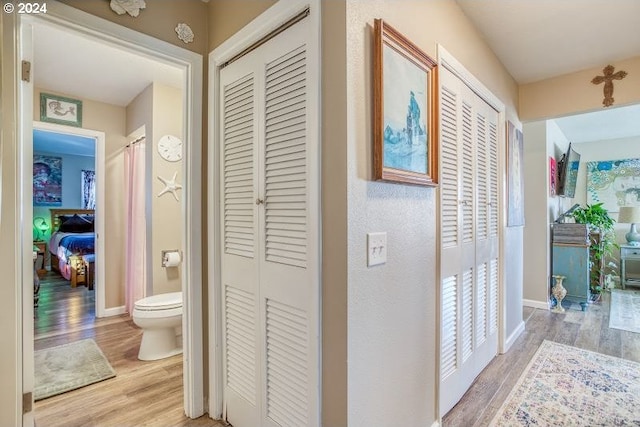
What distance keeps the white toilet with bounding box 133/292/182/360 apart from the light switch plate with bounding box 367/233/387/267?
1994 mm

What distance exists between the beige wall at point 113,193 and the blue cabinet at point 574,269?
5.51 m

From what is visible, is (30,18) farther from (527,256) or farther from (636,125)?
(636,125)

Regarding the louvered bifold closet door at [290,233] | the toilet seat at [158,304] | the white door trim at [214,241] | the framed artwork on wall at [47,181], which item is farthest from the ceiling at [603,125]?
the framed artwork on wall at [47,181]

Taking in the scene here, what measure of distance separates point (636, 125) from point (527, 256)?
100.0 inches

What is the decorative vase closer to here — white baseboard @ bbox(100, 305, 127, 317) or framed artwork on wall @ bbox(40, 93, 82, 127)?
white baseboard @ bbox(100, 305, 127, 317)

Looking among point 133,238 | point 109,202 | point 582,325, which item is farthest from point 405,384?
point 109,202

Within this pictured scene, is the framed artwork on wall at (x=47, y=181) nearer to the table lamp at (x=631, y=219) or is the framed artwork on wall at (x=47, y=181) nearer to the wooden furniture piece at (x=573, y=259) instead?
the wooden furniture piece at (x=573, y=259)

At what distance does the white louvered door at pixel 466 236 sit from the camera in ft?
5.81

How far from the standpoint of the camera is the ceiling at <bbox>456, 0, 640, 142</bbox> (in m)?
1.92

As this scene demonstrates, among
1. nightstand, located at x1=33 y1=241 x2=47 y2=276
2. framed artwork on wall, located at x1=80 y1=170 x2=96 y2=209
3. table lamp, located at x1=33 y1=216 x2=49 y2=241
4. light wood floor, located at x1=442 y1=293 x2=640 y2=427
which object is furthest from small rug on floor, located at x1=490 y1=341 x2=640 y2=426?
framed artwork on wall, located at x1=80 y1=170 x2=96 y2=209

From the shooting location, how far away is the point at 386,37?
1.25 metres

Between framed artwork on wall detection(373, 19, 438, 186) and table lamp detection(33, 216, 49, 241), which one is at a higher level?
framed artwork on wall detection(373, 19, 438, 186)

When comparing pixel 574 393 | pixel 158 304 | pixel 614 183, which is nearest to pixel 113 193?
pixel 158 304

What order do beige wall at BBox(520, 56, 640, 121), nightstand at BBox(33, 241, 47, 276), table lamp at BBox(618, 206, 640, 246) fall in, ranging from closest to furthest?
1. beige wall at BBox(520, 56, 640, 121)
2. table lamp at BBox(618, 206, 640, 246)
3. nightstand at BBox(33, 241, 47, 276)
